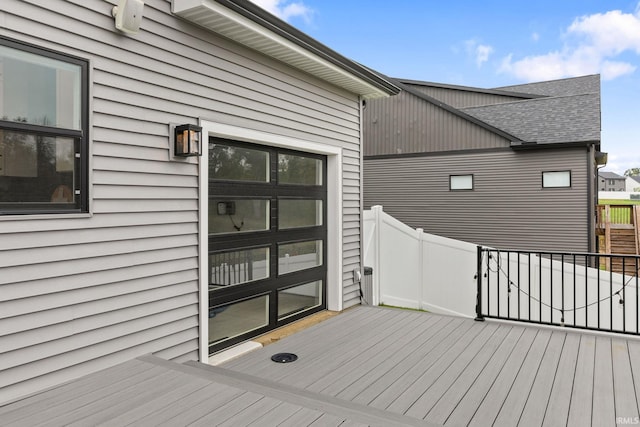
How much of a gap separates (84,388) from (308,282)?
2.80m

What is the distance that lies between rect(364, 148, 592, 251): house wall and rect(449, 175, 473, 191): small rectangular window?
0.12 meters

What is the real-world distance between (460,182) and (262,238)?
8.98 metres

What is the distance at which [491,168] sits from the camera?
11.4 meters

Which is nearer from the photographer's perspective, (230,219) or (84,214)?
(84,214)

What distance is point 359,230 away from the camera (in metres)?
5.73

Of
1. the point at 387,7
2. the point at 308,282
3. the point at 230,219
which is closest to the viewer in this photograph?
the point at 230,219

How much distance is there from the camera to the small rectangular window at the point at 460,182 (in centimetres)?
1182

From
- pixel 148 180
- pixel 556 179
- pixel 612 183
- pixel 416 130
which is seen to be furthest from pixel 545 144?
pixel 612 183

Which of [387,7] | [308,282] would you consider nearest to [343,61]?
[308,282]

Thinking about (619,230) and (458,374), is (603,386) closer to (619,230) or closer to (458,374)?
(458,374)

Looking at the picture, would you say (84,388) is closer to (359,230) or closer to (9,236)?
(9,236)

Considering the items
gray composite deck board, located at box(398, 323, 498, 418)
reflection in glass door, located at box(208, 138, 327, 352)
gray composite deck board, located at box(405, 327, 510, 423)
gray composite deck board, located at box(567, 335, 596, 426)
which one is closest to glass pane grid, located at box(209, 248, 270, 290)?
reflection in glass door, located at box(208, 138, 327, 352)

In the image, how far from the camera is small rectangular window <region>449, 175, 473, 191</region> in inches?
465

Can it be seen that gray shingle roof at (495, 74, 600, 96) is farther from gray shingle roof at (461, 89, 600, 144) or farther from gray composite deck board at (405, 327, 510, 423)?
gray composite deck board at (405, 327, 510, 423)
